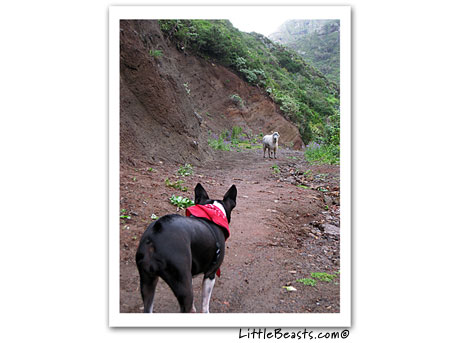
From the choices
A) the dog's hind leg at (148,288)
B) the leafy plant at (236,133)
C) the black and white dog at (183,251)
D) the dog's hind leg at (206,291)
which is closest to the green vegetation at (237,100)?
the leafy plant at (236,133)

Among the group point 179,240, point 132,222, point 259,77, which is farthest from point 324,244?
point 259,77

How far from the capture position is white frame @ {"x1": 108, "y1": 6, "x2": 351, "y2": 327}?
3.49m

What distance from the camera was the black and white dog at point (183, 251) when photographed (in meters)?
2.65

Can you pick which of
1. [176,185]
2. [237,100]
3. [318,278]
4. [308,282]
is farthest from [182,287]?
[237,100]

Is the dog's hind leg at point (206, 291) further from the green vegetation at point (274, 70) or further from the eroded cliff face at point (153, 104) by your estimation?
the green vegetation at point (274, 70)

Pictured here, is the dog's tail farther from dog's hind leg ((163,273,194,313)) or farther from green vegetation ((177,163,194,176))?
→ green vegetation ((177,163,194,176))

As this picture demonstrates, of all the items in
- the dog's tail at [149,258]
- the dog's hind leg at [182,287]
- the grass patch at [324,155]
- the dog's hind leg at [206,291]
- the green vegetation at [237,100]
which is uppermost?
the green vegetation at [237,100]

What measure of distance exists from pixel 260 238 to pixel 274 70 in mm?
20846

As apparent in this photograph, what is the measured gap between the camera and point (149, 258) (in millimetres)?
2688

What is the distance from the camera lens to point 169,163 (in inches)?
329

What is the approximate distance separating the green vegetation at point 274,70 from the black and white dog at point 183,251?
10.5m
